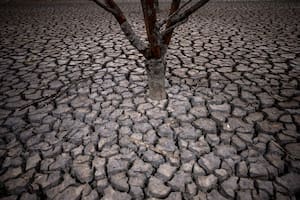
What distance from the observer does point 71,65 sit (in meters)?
2.85

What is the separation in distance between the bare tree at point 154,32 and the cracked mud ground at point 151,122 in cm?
24

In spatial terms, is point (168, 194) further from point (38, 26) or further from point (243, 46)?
point (38, 26)

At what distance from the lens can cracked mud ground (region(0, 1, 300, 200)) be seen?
4.43 ft

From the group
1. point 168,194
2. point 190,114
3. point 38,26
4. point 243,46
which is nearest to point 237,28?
point 243,46

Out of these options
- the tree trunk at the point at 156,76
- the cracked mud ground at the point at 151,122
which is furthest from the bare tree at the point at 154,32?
the cracked mud ground at the point at 151,122

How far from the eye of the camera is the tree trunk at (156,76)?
6.13 feet

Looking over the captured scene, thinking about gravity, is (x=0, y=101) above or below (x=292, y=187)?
above

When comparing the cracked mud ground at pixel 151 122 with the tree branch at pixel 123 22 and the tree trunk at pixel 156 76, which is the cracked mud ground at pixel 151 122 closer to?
the tree trunk at pixel 156 76

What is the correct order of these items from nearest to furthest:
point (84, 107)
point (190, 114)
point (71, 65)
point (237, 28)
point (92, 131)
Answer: point (92, 131) < point (190, 114) < point (84, 107) < point (71, 65) < point (237, 28)

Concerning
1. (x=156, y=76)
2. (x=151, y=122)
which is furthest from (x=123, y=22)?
(x=151, y=122)

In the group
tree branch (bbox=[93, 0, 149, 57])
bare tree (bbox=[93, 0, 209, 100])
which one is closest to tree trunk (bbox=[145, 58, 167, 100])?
bare tree (bbox=[93, 0, 209, 100])

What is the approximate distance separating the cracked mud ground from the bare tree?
0.79 ft

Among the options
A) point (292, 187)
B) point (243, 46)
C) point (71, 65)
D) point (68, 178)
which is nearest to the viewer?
point (292, 187)

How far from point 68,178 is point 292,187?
1358 millimetres
